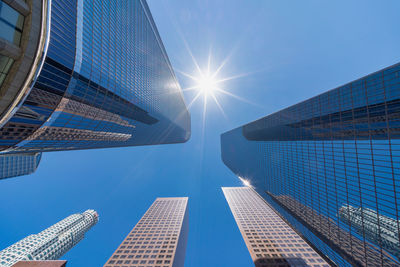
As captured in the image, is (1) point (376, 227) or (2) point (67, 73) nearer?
(1) point (376, 227)

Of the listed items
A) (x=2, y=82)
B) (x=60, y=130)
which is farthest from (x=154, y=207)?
(x=2, y=82)

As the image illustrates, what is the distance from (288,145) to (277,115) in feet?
56.3

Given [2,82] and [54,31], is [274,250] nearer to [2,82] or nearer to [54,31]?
[2,82]

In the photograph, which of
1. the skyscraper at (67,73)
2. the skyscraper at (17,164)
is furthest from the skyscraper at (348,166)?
the skyscraper at (17,164)

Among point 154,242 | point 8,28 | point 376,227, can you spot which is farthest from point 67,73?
point 154,242

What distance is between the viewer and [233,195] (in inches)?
5910

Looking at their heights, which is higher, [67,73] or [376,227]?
[67,73]

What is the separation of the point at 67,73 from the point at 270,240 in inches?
4463

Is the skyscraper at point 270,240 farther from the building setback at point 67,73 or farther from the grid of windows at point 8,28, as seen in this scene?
the grid of windows at point 8,28

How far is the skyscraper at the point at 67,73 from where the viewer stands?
970 centimetres

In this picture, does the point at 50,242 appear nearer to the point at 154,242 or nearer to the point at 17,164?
the point at 17,164

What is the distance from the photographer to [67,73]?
30.1m

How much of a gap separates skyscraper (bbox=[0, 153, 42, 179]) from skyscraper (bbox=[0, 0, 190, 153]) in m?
106

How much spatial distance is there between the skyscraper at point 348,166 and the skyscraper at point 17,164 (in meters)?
167
